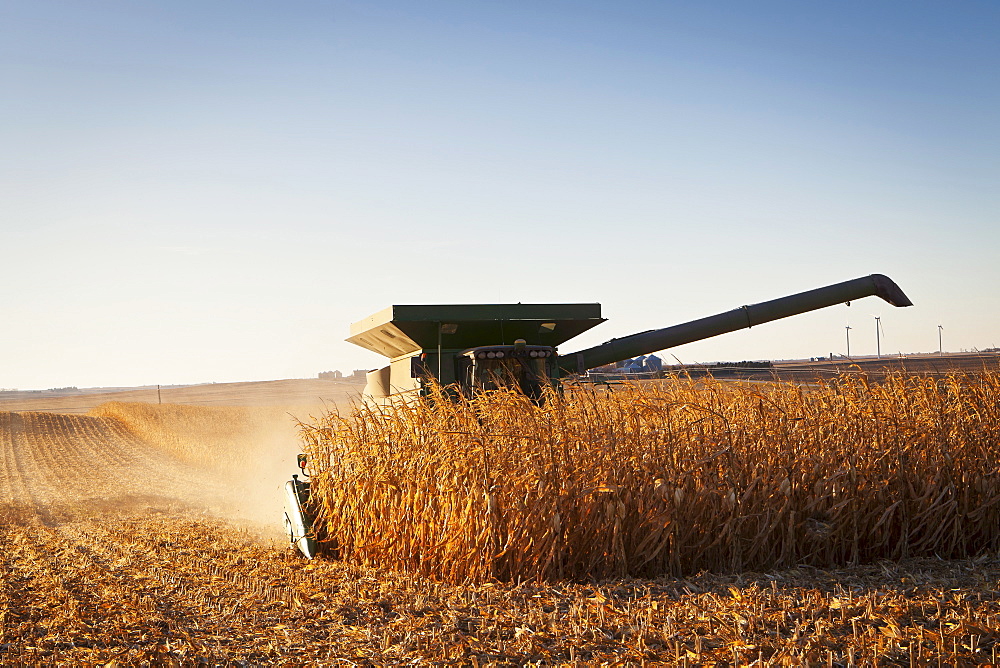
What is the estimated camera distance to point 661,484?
5.57 meters

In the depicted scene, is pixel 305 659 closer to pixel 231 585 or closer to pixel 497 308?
pixel 231 585

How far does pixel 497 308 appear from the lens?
328 inches

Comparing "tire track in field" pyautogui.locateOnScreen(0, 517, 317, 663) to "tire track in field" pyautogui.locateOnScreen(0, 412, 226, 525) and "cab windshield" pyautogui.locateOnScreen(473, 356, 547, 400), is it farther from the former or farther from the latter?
"tire track in field" pyautogui.locateOnScreen(0, 412, 226, 525)

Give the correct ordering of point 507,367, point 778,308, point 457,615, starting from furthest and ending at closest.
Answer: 1. point 778,308
2. point 507,367
3. point 457,615

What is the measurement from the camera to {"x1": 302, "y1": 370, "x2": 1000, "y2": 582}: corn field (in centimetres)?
555

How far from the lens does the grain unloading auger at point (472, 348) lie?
788 centimetres

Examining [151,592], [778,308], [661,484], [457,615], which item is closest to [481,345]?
[661,484]

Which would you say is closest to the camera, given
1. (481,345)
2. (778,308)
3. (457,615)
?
(457,615)

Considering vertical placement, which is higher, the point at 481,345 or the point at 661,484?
the point at 481,345

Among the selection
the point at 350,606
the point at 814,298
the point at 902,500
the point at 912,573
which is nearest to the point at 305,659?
the point at 350,606

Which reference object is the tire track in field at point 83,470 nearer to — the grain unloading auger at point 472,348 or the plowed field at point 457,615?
the grain unloading auger at point 472,348

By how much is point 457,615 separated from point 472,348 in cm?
399

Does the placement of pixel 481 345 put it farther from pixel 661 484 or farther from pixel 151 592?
pixel 151 592

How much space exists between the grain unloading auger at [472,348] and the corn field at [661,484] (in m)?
0.94
